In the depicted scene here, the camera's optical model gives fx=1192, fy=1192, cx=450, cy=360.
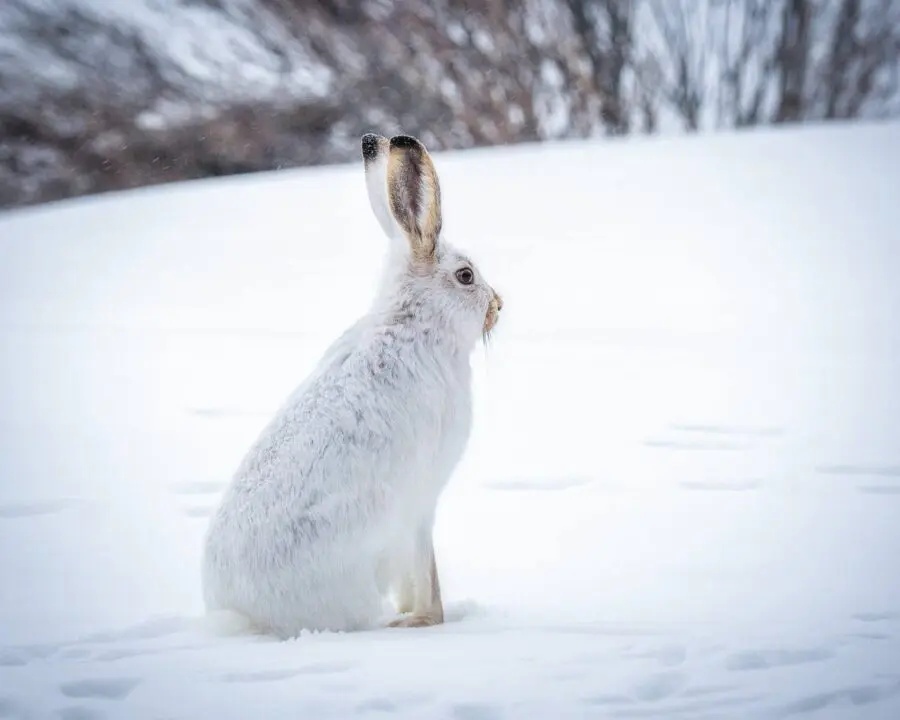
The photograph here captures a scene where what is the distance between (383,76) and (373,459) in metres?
7.74

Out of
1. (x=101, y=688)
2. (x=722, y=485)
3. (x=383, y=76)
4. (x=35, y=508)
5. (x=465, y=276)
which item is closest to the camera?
(x=101, y=688)

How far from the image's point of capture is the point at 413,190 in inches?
95.0

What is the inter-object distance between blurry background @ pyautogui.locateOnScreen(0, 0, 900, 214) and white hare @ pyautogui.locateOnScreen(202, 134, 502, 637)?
6.80 metres

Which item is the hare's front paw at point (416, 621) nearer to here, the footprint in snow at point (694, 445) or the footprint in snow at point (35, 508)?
the footprint in snow at point (35, 508)

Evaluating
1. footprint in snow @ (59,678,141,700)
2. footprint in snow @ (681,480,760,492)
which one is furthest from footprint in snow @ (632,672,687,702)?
footprint in snow @ (681,480,760,492)

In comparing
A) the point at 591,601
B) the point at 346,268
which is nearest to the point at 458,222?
the point at 346,268

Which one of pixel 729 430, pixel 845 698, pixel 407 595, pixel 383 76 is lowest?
pixel 845 698

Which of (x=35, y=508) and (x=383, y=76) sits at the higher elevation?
(x=383, y=76)

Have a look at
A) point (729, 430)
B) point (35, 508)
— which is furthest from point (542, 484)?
point (35, 508)

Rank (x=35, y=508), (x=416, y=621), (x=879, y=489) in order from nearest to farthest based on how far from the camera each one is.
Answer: (x=416, y=621) < (x=35, y=508) < (x=879, y=489)

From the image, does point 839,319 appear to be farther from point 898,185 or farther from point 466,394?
point 466,394

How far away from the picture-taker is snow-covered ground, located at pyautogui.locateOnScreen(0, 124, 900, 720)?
2.10 meters

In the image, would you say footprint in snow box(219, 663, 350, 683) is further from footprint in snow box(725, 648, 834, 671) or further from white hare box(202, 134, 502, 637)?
footprint in snow box(725, 648, 834, 671)

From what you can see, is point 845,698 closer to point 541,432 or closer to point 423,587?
point 423,587
